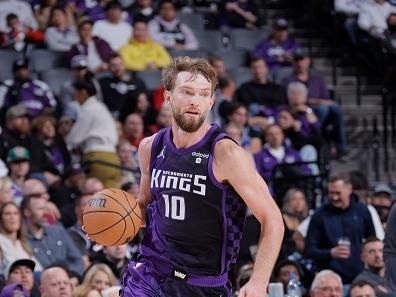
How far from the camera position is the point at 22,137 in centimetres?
1263

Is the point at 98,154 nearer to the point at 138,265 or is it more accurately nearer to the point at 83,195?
the point at 83,195

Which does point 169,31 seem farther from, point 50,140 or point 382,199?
point 382,199

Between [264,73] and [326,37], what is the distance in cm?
295

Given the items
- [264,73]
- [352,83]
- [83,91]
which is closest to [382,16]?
[352,83]

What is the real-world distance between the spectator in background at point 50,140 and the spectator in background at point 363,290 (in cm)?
424

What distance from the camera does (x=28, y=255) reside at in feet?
35.1

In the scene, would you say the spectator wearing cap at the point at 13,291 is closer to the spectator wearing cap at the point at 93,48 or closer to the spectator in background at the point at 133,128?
the spectator in background at the point at 133,128

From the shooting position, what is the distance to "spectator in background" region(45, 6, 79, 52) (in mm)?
14906

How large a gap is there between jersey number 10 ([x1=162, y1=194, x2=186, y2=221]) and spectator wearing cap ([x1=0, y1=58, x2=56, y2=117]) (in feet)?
23.3

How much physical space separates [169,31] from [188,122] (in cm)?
963

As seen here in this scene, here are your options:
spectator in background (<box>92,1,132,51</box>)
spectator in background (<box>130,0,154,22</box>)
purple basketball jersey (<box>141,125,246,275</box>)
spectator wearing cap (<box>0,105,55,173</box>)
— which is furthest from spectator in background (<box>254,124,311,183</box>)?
purple basketball jersey (<box>141,125,246,275</box>)

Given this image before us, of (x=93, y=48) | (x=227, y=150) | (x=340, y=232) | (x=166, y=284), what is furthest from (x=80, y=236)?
(x=227, y=150)

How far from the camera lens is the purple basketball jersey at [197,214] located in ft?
21.0

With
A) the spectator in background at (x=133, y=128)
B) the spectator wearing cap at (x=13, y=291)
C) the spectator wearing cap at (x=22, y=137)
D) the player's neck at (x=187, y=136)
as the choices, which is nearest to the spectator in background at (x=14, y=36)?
the spectator in background at (x=133, y=128)
